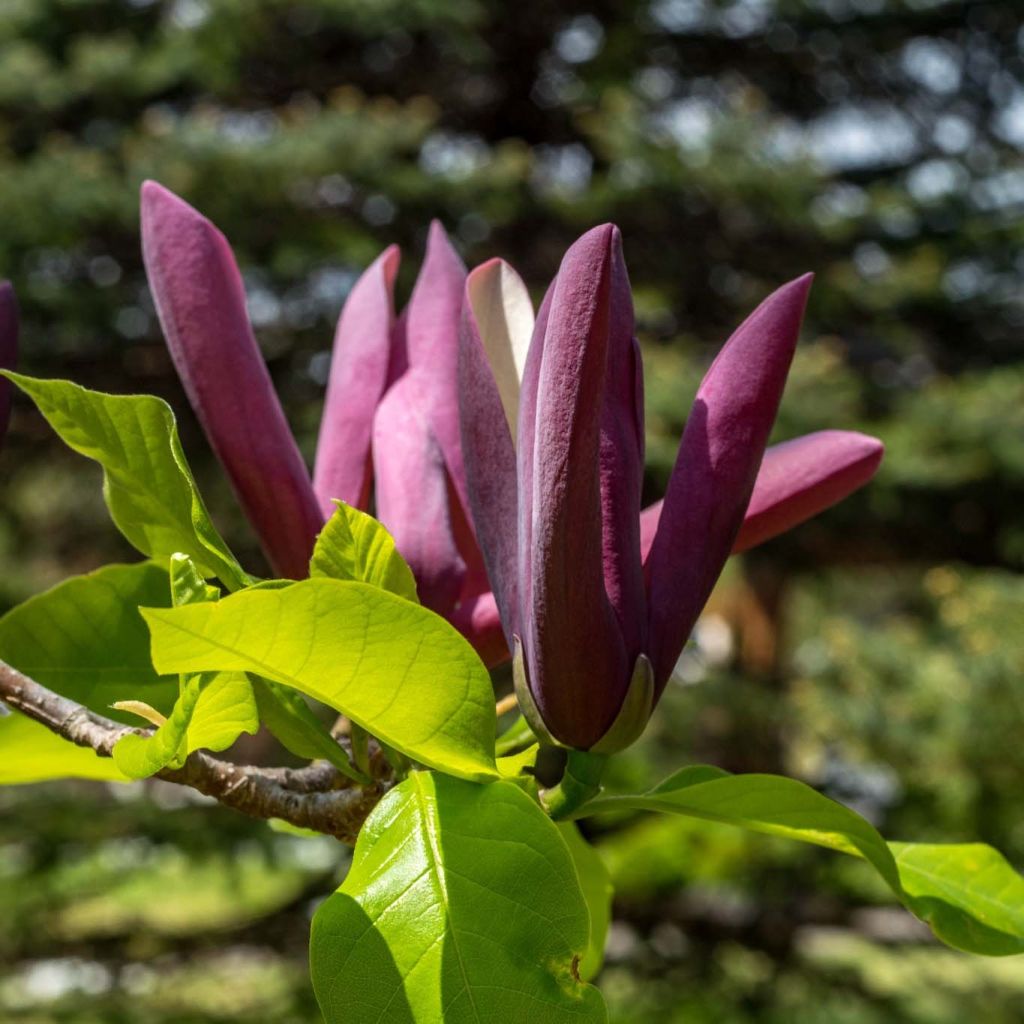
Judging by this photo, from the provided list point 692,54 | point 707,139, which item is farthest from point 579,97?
point 707,139

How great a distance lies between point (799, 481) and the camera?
0.34m

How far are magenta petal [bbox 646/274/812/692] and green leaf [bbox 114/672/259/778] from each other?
4.0 inches

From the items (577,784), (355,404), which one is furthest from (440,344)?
(577,784)

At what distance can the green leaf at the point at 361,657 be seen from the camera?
10.6 inches

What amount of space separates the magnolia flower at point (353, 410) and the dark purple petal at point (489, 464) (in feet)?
0.12

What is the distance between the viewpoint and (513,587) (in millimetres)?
323

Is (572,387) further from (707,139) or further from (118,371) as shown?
(118,371)

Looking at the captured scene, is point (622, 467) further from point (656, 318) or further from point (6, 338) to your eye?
point (656, 318)

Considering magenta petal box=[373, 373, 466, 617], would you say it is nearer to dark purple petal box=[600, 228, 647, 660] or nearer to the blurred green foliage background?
dark purple petal box=[600, 228, 647, 660]

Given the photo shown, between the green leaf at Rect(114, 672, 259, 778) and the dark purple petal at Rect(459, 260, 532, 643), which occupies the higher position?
the dark purple petal at Rect(459, 260, 532, 643)

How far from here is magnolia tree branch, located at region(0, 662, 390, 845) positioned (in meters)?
0.30

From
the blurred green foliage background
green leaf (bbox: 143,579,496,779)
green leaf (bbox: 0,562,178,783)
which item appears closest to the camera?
green leaf (bbox: 143,579,496,779)

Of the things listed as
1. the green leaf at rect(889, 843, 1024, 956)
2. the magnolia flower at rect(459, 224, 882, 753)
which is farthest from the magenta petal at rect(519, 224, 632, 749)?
the green leaf at rect(889, 843, 1024, 956)

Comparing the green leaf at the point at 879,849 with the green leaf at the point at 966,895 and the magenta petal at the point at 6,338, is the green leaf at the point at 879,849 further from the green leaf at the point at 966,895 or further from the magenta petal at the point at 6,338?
the magenta petal at the point at 6,338
